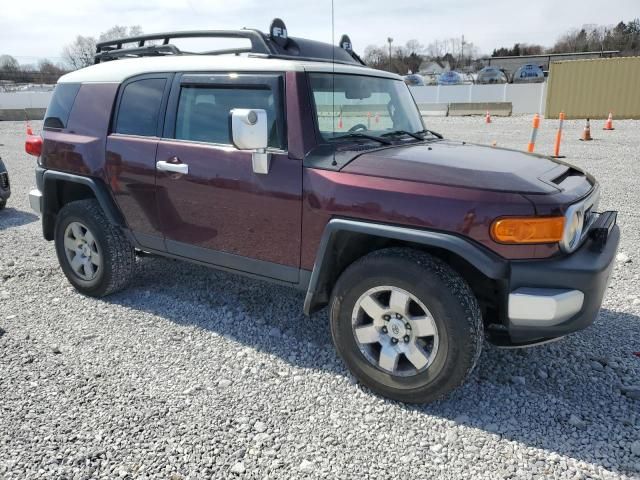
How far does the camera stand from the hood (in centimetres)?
261

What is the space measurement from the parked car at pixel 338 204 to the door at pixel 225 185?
0.04 ft

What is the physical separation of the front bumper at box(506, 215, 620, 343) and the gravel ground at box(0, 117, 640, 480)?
23.1 inches

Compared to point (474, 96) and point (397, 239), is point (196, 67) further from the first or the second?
point (474, 96)

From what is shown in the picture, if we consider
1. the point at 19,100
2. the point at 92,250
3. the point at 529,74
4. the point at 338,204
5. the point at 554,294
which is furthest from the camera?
the point at 529,74

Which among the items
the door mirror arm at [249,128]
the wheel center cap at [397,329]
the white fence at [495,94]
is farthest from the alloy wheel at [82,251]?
the white fence at [495,94]

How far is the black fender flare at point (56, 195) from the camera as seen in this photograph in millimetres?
4020

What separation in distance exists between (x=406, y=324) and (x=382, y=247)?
53cm

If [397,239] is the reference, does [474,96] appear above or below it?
above

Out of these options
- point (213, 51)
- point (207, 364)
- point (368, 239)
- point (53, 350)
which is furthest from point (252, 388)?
point (213, 51)

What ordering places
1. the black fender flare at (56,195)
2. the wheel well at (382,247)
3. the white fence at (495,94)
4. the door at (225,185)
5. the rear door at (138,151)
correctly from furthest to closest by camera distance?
1. the white fence at (495,94)
2. the black fender flare at (56,195)
3. the rear door at (138,151)
4. the door at (225,185)
5. the wheel well at (382,247)

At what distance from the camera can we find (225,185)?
10.8 ft

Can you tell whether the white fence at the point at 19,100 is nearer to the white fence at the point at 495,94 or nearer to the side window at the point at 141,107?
the white fence at the point at 495,94

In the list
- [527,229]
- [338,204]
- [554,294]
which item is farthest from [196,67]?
[554,294]

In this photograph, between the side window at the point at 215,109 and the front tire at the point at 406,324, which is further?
the side window at the point at 215,109
